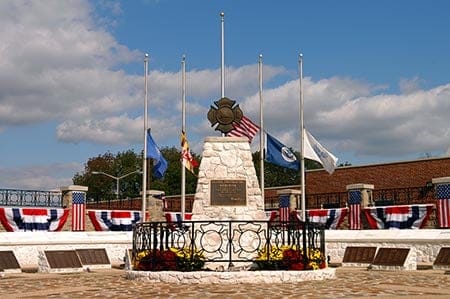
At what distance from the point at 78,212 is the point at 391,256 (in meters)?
13.7

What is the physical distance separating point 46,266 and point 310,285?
8782mm

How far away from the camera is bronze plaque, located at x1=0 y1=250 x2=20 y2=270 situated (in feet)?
60.4

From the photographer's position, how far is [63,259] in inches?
744

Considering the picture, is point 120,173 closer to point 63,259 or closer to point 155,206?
point 155,206

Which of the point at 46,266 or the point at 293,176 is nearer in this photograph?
the point at 46,266

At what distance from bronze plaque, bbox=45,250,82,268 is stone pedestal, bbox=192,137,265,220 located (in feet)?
14.5

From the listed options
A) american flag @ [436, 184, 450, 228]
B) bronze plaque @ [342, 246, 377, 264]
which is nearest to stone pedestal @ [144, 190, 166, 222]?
bronze plaque @ [342, 246, 377, 264]

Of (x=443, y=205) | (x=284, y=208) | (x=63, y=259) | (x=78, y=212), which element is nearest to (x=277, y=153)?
(x=284, y=208)

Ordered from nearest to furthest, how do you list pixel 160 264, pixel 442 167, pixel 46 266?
pixel 160 264, pixel 46 266, pixel 442 167

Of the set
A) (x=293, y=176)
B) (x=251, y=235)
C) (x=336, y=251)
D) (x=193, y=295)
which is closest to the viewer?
(x=193, y=295)

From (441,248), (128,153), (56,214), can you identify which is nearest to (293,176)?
(128,153)

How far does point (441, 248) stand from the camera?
19.3 meters

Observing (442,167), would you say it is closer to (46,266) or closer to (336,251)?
(336,251)

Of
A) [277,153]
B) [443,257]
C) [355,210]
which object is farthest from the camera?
[355,210]
